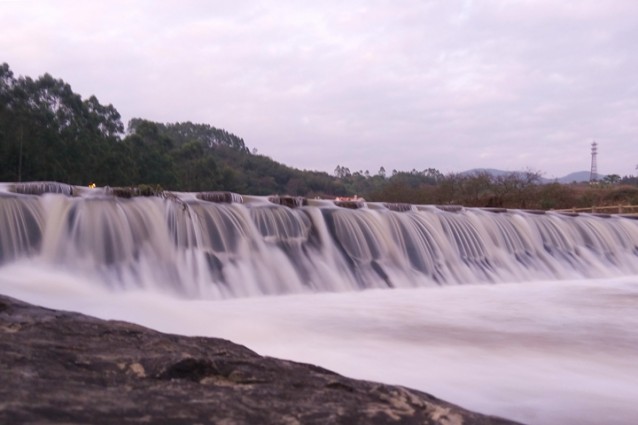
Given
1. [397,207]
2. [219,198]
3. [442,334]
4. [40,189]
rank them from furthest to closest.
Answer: [397,207] < [219,198] < [40,189] < [442,334]

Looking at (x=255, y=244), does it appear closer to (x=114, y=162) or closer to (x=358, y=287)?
(x=358, y=287)

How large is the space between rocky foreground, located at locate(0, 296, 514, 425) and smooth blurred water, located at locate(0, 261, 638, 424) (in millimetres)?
1591

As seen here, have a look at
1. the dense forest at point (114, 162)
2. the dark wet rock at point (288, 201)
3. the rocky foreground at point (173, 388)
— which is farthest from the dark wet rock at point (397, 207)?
the dense forest at point (114, 162)

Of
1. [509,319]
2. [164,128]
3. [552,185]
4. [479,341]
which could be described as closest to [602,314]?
[509,319]

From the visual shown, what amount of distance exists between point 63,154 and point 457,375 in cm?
3077

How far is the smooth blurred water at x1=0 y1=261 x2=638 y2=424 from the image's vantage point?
433cm

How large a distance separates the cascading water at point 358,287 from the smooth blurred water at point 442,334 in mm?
23

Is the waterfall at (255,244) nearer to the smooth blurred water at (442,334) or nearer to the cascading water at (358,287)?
the cascading water at (358,287)

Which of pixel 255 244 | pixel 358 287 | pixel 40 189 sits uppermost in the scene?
pixel 40 189

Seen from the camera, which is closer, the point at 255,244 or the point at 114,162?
the point at 255,244

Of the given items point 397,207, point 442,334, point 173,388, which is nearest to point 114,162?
point 397,207

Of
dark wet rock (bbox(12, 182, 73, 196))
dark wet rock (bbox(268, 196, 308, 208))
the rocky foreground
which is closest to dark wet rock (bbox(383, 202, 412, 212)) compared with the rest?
dark wet rock (bbox(268, 196, 308, 208))

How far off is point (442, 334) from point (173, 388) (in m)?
4.79

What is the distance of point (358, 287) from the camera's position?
10.4 metres
